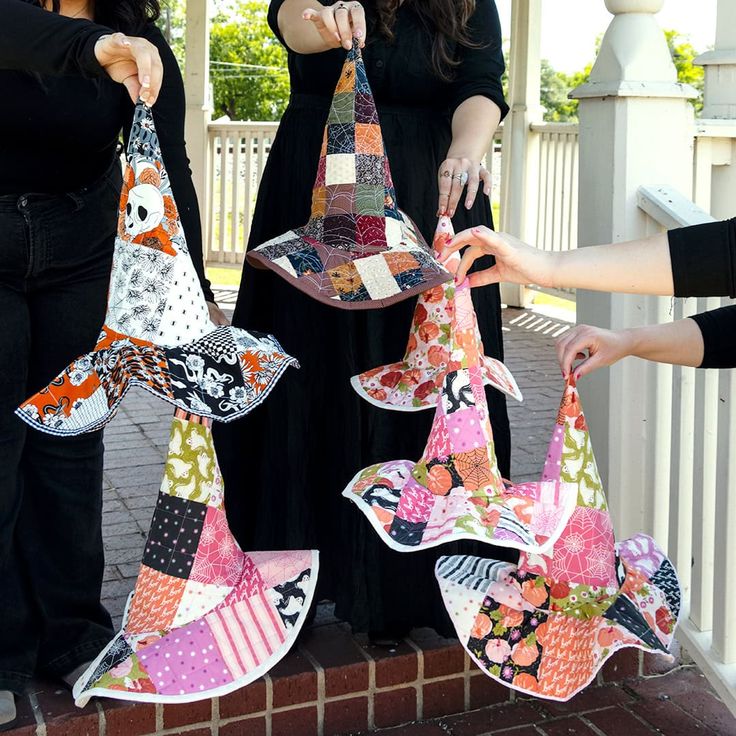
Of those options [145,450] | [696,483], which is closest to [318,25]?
[696,483]

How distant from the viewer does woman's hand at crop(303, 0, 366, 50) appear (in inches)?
84.0

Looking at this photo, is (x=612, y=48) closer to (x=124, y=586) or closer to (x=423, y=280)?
(x=423, y=280)

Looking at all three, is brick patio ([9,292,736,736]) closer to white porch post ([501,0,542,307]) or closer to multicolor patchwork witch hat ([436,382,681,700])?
multicolor patchwork witch hat ([436,382,681,700])

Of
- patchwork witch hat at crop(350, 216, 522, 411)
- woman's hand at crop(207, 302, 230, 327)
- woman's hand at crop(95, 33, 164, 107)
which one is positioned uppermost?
woman's hand at crop(95, 33, 164, 107)

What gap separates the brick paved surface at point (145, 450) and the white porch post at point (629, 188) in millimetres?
1280

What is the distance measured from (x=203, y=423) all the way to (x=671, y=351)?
3.30ft

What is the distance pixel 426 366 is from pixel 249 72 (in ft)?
96.5

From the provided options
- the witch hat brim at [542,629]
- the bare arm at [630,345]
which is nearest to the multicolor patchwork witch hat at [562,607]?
the witch hat brim at [542,629]

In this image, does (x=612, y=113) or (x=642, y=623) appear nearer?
(x=642, y=623)

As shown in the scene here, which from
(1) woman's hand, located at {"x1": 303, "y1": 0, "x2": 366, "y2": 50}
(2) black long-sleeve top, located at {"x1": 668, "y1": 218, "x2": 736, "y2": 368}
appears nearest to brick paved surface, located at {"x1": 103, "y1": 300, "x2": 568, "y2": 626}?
(1) woman's hand, located at {"x1": 303, "y1": 0, "x2": 366, "y2": 50}

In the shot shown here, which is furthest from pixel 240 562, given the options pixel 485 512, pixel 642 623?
pixel 642 623

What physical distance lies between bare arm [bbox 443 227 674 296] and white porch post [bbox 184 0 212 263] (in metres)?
6.17

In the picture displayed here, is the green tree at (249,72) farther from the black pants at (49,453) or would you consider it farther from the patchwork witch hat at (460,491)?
the patchwork witch hat at (460,491)

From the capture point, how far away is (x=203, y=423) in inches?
79.7
